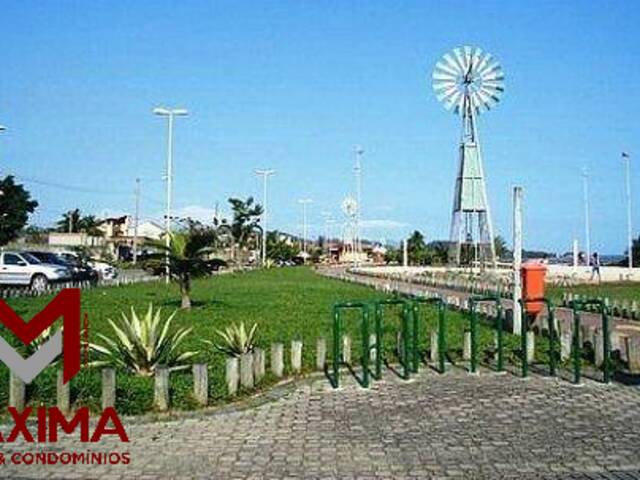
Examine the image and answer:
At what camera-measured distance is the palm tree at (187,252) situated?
819 inches

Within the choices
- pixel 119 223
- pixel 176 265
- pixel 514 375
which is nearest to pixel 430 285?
pixel 176 265

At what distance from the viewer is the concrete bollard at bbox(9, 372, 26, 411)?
822 cm

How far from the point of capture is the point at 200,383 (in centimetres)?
869

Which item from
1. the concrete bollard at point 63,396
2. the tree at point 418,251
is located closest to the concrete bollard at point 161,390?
the concrete bollard at point 63,396

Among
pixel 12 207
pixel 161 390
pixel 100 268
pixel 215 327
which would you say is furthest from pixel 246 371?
A: pixel 12 207

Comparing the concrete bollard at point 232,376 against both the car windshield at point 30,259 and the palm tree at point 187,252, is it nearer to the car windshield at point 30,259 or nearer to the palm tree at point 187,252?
the palm tree at point 187,252

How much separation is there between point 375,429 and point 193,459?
6.41 feet

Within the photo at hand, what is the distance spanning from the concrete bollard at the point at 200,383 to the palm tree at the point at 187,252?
12.3 meters

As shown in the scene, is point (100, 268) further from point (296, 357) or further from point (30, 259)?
point (296, 357)

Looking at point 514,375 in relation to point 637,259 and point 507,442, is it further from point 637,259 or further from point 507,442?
point 637,259

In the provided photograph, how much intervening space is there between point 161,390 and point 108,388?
563 mm

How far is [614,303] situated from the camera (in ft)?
75.8

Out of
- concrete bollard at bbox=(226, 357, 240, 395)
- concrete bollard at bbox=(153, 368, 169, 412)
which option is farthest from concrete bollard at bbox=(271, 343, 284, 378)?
concrete bollard at bbox=(153, 368, 169, 412)

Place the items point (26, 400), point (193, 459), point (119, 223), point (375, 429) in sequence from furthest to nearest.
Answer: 1. point (119, 223)
2. point (26, 400)
3. point (375, 429)
4. point (193, 459)
